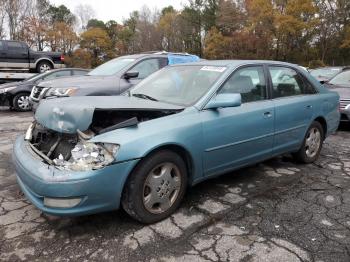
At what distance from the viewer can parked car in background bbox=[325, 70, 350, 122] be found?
7.50 meters

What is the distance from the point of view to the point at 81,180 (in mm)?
2838

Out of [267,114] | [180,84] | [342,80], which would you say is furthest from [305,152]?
[342,80]

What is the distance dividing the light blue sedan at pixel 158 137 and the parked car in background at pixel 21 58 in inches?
538

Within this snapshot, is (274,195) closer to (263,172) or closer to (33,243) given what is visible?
(263,172)

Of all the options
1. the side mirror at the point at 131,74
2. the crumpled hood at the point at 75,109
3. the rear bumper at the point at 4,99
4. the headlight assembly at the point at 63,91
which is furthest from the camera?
the rear bumper at the point at 4,99

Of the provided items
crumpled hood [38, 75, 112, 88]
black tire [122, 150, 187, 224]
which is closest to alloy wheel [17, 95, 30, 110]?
crumpled hood [38, 75, 112, 88]

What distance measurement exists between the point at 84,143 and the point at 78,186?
0.44 meters

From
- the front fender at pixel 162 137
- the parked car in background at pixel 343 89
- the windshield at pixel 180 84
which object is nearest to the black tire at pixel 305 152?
the windshield at pixel 180 84

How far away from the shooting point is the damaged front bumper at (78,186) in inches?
112

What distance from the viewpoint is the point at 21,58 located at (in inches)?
645

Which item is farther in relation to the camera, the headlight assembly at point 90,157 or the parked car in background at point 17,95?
the parked car in background at point 17,95

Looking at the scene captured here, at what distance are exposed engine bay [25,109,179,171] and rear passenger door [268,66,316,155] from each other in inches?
65.1

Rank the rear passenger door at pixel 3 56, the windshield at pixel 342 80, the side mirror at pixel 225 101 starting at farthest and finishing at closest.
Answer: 1. the rear passenger door at pixel 3 56
2. the windshield at pixel 342 80
3. the side mirror at pixel 225 101

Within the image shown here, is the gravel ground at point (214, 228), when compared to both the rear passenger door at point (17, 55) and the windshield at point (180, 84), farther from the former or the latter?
the rear passenger door at point (17, 55)
